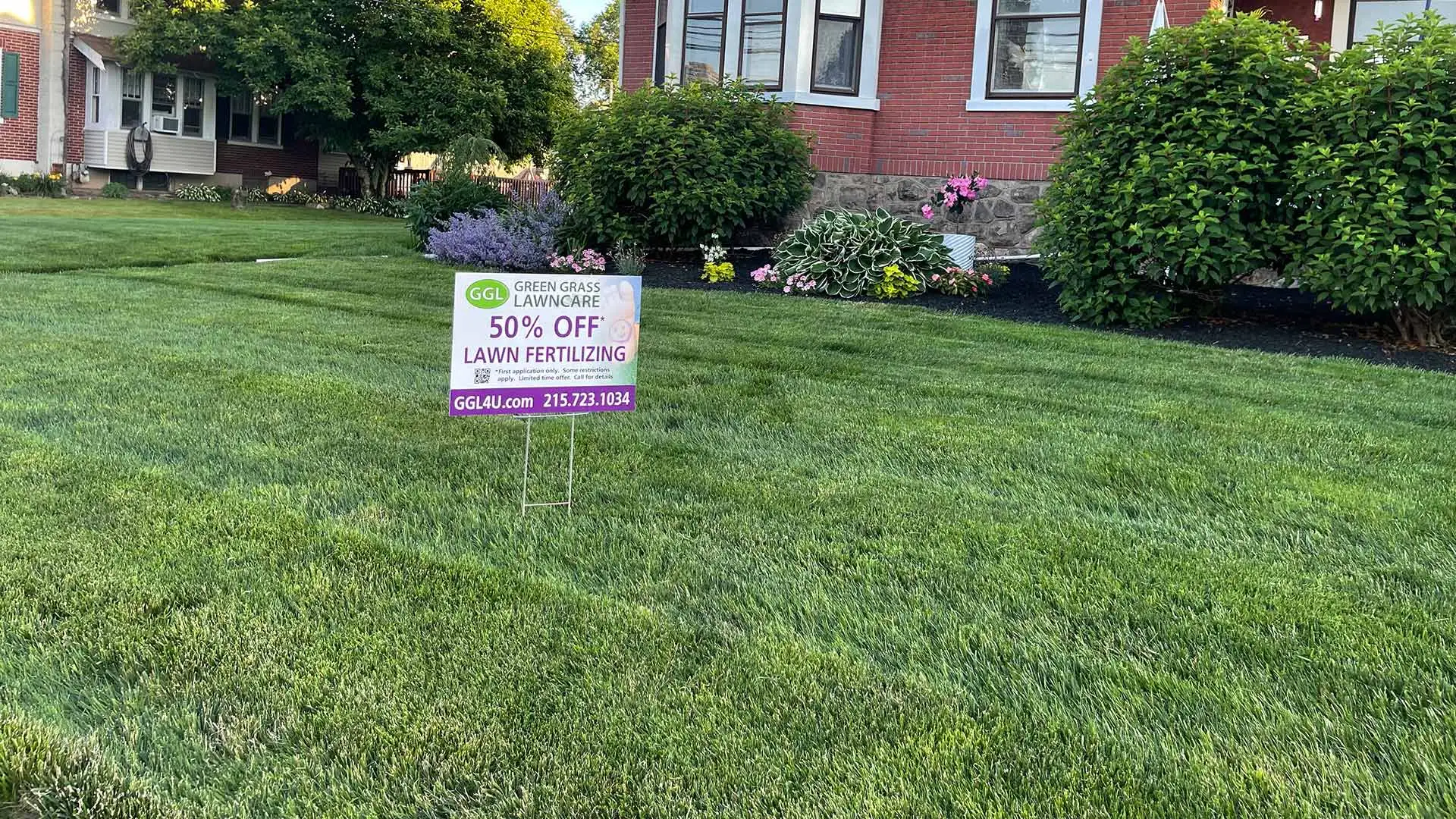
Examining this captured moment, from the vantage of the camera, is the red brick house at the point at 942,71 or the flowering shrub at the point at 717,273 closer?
the flowering shrub at the point at 717,273

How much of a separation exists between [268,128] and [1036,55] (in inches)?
1051

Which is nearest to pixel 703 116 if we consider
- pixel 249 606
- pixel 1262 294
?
pixel 1262 294

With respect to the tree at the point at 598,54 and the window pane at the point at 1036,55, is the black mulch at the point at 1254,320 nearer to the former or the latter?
the window pane at the point at 1036,55

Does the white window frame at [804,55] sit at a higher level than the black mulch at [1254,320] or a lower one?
higher

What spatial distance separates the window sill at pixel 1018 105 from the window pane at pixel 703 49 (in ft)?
10.5

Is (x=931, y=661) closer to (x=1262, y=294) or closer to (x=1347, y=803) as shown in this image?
(x=1347, y=803)

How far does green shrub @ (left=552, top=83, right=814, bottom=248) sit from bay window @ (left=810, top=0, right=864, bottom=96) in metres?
1.33

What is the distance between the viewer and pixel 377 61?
1166 inches

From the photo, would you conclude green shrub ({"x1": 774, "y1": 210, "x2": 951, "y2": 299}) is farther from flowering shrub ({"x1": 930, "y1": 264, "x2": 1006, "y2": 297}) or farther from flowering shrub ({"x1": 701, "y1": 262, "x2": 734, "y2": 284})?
flowering shrub ({"x1": 701, "y1": 262, "x2": 734, "y2": 284})

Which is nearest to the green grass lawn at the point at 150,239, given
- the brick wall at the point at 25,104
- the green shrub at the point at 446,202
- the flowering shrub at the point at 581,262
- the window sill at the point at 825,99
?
the green shrub at the point at 446,202

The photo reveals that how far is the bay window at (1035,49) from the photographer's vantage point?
1272cm

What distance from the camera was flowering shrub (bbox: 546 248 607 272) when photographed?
448 inches

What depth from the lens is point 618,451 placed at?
4.61 meters

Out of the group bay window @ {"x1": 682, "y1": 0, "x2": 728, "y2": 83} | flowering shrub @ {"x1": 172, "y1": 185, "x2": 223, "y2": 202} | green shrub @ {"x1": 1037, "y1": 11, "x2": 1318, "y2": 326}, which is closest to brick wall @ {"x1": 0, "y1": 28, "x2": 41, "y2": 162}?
flowering shrub @ {"x1": 172, "y1": 185, "x2": 223, "y2": 202}
